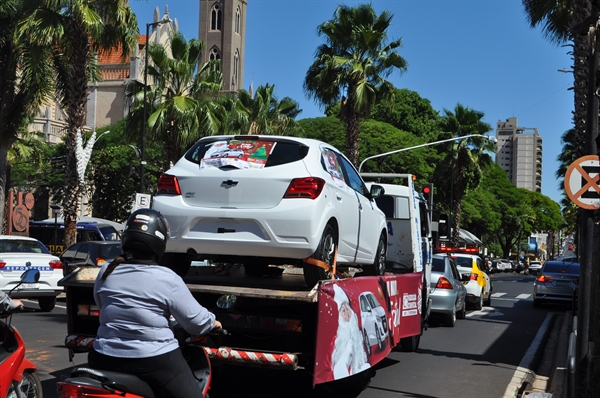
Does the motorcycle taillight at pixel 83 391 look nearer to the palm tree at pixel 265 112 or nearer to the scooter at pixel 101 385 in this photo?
the scooter at pixel 101 385

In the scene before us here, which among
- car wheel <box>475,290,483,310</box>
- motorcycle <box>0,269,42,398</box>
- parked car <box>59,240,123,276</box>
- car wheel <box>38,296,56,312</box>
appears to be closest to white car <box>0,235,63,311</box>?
car wheel <box>38,296,56,312</box>

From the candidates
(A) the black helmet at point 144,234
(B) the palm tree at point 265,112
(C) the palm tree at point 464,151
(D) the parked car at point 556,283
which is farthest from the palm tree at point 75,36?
(C) the palm tree at point 464,151

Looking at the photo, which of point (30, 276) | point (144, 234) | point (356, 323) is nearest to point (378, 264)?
point (356, 323)

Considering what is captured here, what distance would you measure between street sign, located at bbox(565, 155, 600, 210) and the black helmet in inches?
212

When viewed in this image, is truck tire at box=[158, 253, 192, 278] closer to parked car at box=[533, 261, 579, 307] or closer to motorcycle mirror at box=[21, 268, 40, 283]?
motorcycle mirror at box=[21, 268, 40, 283]

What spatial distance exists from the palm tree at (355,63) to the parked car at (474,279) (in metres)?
7.52

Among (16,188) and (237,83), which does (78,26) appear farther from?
(237,83)

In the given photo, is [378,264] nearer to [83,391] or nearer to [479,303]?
[83,391]

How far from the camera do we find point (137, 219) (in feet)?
13.8

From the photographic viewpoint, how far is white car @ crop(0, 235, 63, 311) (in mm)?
15070

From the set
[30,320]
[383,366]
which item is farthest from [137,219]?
[30,320]

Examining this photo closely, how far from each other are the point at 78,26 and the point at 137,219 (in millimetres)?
19650

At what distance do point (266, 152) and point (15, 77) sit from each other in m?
22.0

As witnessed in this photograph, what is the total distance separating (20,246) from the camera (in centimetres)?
1644
